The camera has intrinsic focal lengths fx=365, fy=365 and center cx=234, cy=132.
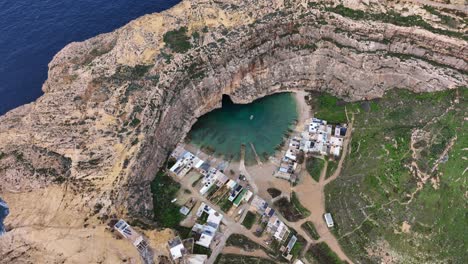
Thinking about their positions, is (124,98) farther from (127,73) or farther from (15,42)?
(15,42)

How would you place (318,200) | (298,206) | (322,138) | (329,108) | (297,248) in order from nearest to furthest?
(297,248) < (298,206) < (318,200) < (322,138) < (329,108)

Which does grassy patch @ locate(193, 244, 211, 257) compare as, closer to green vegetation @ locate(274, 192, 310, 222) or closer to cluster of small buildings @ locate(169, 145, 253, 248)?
cluster of small buildings @ locate(169, 145, 253, 248)

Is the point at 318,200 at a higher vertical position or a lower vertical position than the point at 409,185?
lower

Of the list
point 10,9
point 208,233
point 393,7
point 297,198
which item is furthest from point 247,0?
point 10,9

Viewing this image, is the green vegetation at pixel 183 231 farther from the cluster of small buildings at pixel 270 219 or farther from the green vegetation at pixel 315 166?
the green vegetation at pixel 315 166

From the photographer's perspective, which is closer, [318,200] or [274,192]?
[318,200]

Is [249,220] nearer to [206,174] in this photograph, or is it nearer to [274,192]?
[274,192]

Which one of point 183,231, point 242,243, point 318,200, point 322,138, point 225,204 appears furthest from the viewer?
point 322,138

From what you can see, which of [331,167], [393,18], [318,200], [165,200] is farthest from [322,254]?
[393,18]

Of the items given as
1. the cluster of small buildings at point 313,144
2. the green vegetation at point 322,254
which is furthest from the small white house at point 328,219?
the cluster of small buildings at point 313,144
